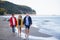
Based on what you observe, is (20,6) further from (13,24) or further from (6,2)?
(13,24)

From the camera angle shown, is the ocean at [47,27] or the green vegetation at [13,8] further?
the green vegetation at [13,8]

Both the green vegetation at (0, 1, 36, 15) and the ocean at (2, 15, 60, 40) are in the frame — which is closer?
the ocean at (2, 15, 60, 40)

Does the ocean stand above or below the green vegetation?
below

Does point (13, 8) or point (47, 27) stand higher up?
point (13, 8)

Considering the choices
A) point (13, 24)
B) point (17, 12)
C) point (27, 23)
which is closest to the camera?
point (27, 23)

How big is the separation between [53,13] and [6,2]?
3.04m

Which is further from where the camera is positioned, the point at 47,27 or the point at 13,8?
the point at 47,27

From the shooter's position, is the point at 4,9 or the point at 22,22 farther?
the point at 4,9

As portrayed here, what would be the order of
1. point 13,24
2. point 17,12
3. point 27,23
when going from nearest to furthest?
point 27,23 → point 13,24 → point 17,12

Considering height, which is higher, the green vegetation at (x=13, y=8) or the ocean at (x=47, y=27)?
the green vegetation at (x=13, y=8)

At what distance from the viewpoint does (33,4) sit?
13742mm

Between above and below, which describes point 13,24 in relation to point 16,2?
below

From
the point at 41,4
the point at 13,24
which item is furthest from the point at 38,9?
the point at 13,24

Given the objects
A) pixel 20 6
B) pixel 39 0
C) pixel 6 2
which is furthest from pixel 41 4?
pixel 6 2
